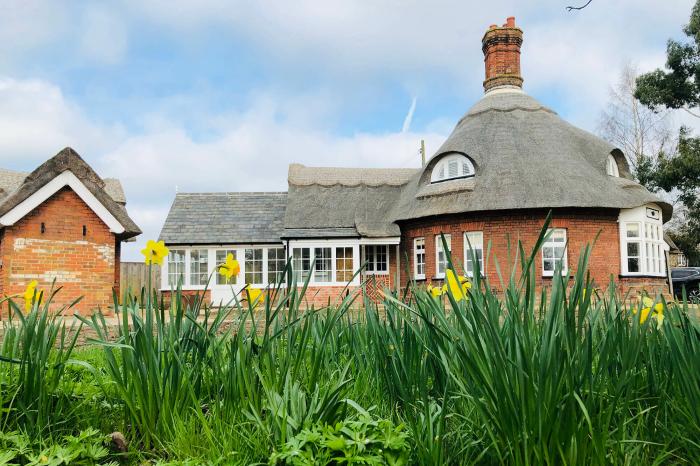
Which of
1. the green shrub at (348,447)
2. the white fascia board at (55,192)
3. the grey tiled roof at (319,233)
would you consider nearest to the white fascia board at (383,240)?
the grey tiled roof at (319,233)

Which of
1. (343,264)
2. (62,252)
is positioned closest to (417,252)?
(343,264)

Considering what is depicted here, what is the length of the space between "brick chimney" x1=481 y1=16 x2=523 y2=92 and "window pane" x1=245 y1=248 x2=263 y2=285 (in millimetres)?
12241

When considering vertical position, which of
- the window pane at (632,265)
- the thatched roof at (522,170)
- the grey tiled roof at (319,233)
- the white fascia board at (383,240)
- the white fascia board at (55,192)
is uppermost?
the thatched roof at (522,170)

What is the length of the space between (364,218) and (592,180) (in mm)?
8010

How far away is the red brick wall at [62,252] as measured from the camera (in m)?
12.7

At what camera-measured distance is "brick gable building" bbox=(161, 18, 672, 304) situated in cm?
1736

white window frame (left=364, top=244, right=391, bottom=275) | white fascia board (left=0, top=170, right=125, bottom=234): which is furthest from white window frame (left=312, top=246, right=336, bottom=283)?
white fascia board (left=0, top=170, right=125, bottom=234)

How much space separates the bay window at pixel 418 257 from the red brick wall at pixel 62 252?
1011 cm

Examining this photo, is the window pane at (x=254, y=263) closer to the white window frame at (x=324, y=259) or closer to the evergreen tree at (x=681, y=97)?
the white window frame at (x=324, y=259)

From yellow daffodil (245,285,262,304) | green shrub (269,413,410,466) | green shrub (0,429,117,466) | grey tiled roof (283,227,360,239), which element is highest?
grey tiled roof (283,227,360,239)

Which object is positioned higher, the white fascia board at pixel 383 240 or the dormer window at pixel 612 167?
the dormer window at pixel 612 167

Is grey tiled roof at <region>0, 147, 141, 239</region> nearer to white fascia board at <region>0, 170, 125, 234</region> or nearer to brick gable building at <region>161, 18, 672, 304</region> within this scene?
white fascia board at <region>0, 170, 125, 234</region>

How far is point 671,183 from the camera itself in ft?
75.3

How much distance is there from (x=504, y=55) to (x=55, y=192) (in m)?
18.5
